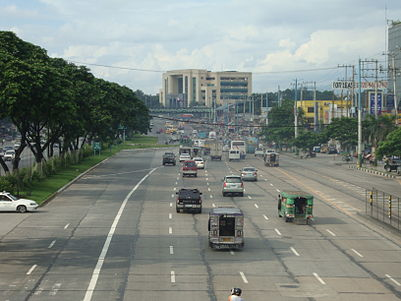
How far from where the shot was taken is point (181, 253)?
3866 centimetres

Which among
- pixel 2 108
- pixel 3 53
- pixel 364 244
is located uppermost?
pixel 3 53

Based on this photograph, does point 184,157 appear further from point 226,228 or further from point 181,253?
point 181,253

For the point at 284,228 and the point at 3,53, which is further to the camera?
the point at 3,53

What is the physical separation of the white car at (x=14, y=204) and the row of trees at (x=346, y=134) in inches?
2181

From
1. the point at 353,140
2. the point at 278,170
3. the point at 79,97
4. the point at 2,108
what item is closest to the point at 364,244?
the point at 2,108

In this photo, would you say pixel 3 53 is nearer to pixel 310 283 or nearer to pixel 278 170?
pixel 310 283

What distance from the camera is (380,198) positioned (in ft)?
181

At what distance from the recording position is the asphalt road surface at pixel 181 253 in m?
30.2

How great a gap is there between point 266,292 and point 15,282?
10.1 m

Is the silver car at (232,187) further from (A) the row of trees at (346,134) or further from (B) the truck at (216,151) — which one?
(B) the truck at (216,151)

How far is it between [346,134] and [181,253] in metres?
110

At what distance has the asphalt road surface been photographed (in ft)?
99.1

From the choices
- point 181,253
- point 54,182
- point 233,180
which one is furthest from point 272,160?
point 181,253

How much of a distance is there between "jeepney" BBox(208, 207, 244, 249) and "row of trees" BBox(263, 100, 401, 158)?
6305 centimetres
